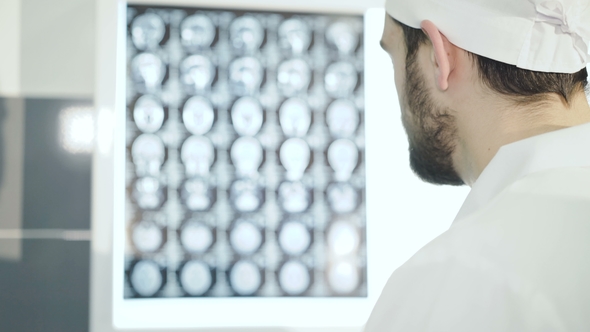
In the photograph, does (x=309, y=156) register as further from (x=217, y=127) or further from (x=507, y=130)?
(x=507, y=130)

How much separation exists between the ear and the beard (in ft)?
0.15

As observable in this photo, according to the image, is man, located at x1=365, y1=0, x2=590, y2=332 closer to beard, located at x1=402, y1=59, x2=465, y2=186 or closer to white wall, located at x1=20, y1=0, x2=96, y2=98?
beard, located at x1=402, y1=59, x2=465, y2=186

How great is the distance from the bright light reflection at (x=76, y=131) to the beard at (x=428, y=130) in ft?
2.73

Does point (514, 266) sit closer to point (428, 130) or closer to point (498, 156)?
point (498, 156)

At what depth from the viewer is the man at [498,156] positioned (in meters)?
0.47

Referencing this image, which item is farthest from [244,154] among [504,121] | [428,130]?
[504,121]

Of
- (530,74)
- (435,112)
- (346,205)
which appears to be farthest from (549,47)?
(346,205)

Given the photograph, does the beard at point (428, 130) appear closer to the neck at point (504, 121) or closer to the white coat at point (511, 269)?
the neck at point (504, 121)

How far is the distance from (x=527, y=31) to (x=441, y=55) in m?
0.11

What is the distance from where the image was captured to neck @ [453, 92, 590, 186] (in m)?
0.70

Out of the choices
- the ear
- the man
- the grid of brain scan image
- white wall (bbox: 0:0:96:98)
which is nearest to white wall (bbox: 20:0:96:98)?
white wall (bbox: 0:0:96:98)

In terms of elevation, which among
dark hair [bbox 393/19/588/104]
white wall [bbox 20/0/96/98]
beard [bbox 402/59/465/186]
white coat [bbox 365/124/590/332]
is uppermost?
white wall [bbox 20/0/96/98]

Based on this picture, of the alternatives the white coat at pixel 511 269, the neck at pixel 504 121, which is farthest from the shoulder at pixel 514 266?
the neck at pixel 504 121

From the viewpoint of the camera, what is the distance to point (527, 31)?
0.71m
